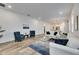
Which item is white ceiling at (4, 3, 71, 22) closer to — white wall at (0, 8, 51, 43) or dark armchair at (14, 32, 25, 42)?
white wall at (0, 8, 51, 43)

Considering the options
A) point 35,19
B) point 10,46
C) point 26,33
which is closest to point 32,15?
point 35,19

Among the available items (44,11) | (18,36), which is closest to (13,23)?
(18,36)

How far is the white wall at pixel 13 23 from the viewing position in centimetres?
330

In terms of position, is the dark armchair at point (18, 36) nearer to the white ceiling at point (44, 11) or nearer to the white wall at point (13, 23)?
the white wall at point (13, 23)

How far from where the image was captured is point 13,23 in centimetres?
341

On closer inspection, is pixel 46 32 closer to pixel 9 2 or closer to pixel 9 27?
pixel 9 27

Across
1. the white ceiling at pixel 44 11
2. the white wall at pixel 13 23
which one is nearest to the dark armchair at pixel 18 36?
the white wall at pixel 13 23

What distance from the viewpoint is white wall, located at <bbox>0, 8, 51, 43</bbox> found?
3299mm

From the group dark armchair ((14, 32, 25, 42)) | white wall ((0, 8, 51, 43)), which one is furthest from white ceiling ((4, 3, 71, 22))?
dark armchair ((14, 32, 25, 42))

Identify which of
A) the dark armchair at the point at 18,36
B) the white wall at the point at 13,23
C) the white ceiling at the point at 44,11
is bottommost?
the dark armchair at the point at 18,36

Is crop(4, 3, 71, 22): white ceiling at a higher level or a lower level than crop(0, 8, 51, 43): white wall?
higher

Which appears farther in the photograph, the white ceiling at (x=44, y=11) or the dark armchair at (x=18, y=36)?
the dark armchair at (x=18, y=36)

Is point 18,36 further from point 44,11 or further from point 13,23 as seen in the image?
point 44,11

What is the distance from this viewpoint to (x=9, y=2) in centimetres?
266
